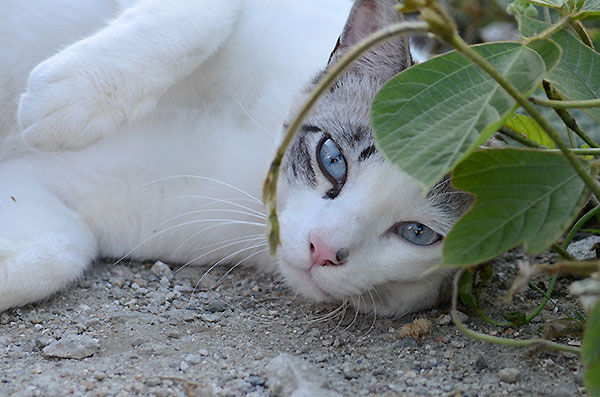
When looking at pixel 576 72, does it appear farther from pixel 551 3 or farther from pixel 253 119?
pixel 253 119

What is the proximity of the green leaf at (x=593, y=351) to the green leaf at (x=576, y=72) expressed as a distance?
22.3 inches

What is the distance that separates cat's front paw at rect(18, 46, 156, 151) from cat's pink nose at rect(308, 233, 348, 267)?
0.66m

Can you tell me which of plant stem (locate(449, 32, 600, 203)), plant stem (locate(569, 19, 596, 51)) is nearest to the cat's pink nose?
plant stem (locate(449, 32, 600, 203))

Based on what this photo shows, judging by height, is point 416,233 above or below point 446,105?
below

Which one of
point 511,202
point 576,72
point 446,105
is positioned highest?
point 576,72

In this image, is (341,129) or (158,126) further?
(158,126)

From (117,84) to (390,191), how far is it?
78cm

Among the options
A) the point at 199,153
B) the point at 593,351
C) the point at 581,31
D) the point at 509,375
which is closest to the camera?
the point at 593,351

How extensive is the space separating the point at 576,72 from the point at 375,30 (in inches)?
24.4

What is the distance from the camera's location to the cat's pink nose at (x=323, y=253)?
1.57 metres

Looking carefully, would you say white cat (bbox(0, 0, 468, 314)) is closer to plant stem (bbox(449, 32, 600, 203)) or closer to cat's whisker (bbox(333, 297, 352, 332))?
cat's whisker (bbox(333, 297, 352, 332))

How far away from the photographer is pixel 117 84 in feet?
5.80

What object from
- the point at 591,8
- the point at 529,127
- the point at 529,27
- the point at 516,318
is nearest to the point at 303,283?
the point at 516,318

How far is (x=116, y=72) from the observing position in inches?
69.5
